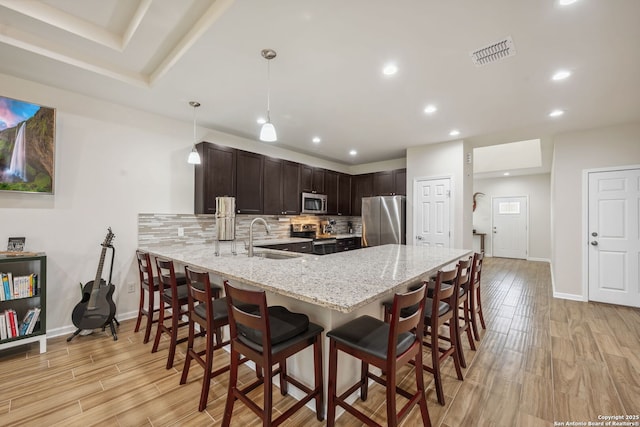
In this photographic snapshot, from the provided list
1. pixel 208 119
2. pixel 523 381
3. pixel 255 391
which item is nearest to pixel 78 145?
pixel 208 119

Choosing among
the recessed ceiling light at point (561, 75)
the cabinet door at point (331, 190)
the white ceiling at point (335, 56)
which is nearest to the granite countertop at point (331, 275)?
the white ceiling at point (335, 56)

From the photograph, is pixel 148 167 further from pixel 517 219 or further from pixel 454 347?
pixel 517 219

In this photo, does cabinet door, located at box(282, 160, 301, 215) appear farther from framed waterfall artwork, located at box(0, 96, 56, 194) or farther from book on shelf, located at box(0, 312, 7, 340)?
book on shelf, located at box(0, 312, 7, 340)

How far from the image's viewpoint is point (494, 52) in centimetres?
210

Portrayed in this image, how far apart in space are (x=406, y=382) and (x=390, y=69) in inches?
102

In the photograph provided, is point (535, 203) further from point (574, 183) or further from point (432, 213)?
point (432, 213)

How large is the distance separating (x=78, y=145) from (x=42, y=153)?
1.10 ft

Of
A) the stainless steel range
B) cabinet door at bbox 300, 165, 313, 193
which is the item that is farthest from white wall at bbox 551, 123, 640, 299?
cabinet door at bbox 300, 165, 313, 193

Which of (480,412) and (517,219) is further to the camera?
(517,219)

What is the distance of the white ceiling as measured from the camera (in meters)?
1.75

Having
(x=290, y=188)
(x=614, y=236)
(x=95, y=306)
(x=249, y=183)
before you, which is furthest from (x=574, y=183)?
(x=95, y=306)

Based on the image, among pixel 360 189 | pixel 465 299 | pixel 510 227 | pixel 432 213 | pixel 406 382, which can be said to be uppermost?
pixel 360 189

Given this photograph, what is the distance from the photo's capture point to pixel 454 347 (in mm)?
2023

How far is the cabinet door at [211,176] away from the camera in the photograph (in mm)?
3668
